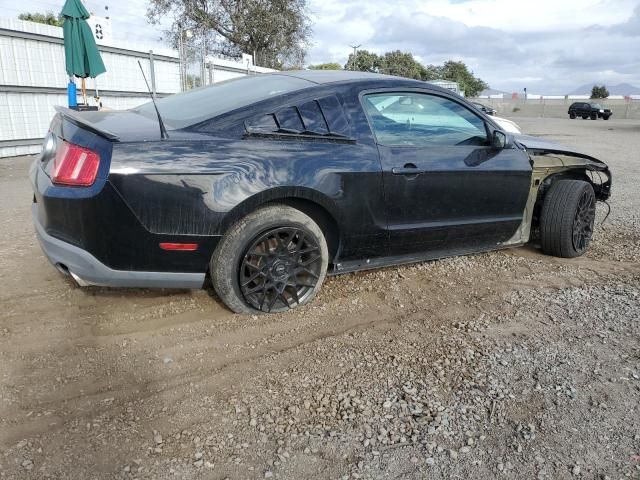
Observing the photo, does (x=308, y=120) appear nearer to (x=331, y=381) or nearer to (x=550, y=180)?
(x=331, y=381)

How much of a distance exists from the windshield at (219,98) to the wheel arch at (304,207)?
595 millimetres

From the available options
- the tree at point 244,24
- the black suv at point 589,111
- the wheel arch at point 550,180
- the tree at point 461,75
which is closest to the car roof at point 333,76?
the wheel arch at point 550,180

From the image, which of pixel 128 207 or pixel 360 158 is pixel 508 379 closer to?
pixel 360 158

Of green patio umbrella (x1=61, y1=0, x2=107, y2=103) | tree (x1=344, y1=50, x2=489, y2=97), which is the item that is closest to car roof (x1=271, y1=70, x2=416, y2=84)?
green patio umbrella (x1=61, y1=0, x2=107, y2=103)

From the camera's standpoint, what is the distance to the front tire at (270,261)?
311 cm

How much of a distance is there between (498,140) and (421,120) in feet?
2.11

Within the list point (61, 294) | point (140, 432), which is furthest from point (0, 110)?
point (140, 432)

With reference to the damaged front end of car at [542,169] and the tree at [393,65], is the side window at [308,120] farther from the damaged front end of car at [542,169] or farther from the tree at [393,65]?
the tree at [393,65]

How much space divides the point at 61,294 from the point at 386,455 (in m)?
2.50

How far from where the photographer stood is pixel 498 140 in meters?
4.06

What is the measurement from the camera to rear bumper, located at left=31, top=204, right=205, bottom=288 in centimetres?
293

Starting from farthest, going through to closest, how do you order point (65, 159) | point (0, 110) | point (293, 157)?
point (0, 110)
point (293, 157)
point (65, 159)

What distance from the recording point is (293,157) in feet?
10.5

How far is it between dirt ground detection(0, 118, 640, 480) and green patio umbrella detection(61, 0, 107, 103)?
646 cm
